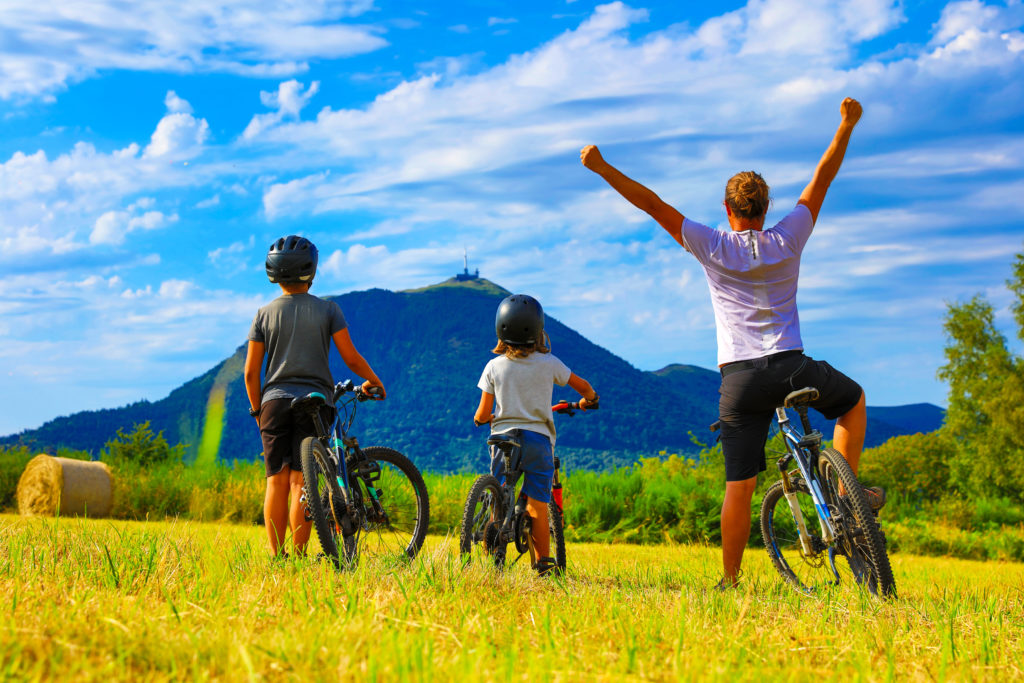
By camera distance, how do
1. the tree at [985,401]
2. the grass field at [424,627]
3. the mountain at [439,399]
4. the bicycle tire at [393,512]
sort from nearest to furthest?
1. the grass field at [424,627]
2. the bicycle tire at [393,512]
3. the tree at [985,401]
4. the mountain at [439,399]

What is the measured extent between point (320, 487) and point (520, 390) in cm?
146

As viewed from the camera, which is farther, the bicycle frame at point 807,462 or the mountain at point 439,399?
the mountain at point 439,399

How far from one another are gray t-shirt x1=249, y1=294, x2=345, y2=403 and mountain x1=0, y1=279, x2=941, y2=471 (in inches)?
4114

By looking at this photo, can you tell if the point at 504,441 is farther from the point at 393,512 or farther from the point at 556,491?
the point at 393,512

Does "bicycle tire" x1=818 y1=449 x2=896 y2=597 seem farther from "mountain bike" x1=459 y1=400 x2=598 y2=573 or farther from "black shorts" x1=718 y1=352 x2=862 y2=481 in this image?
"mountain bike" x1=459 y1=400 x2=598 y2=573

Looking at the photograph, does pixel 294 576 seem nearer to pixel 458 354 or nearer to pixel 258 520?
pixel 258 520

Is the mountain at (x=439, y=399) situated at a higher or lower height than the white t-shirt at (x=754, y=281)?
higher

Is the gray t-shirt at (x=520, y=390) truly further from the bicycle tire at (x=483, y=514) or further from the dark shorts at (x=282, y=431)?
the dark shorts at (x=282, y=431)

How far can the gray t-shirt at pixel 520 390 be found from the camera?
556 cm

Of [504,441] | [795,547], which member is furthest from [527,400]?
[795,547]

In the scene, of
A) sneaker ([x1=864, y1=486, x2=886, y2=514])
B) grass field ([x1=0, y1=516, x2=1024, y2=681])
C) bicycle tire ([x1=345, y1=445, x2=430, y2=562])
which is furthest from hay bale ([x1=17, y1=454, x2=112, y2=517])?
sneaker ([x1=864, y1=486, x2=886, y2=514])

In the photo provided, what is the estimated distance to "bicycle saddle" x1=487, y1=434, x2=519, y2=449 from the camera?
546 centimetres

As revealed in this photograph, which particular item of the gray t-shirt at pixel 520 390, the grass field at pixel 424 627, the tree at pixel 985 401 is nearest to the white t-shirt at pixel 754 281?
the gray t-shirt at pixel 520 390

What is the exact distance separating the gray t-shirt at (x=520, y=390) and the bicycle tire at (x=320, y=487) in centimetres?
113
